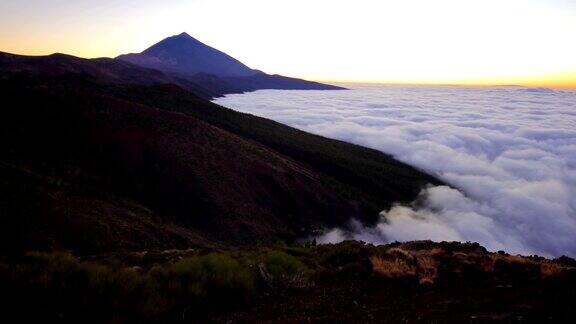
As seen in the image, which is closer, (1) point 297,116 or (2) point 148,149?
(2) point 148,149

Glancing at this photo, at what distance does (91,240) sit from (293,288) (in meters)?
15.8

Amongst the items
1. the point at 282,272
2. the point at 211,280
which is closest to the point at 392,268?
the point at 282,272

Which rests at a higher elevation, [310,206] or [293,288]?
[293,288]

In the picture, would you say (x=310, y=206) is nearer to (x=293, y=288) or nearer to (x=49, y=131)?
(x=49, y=131)

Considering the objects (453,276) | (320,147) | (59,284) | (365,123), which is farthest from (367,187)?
(365,123)

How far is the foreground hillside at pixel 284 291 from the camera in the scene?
23.2 feet

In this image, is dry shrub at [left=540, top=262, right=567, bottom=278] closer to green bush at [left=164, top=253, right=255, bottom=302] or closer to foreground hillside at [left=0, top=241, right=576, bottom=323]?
foreground hillside at [left=0, top=241, right=576, bottom=323]

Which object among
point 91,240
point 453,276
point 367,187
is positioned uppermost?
point 453,276

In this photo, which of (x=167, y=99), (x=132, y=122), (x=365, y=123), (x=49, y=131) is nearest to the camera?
(x=49, y=131)

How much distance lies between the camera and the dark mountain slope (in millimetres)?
23844

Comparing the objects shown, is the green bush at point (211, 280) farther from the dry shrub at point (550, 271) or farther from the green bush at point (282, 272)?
the dry shrub at point (550, 271)

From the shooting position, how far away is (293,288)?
10.0 metres

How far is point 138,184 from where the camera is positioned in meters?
38.8

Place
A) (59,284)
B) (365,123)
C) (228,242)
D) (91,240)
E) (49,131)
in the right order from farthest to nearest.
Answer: (365,123) → (49,131) → (228,242) → (91,240) → (59,284)
